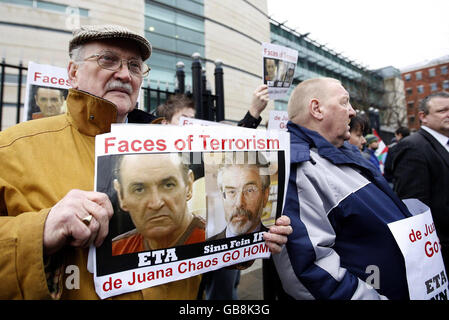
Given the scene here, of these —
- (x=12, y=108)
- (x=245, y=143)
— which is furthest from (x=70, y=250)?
(x=12, y=108)

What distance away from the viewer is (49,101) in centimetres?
210

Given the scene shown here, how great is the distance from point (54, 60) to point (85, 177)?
12.6m

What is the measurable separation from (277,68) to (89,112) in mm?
2047

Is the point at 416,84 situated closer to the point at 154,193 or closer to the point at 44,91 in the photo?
the point at 44,91

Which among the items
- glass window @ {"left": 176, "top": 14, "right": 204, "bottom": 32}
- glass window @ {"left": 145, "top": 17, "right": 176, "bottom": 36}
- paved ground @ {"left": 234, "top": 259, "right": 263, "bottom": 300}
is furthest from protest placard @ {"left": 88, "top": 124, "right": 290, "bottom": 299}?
glass window @ {"left": 176, "top": 14, "right": 204, "bottom": 32}

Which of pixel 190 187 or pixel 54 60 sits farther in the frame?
pixel 54 60

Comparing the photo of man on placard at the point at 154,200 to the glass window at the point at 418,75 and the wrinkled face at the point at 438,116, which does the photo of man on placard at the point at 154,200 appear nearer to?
the wrinkled face at the point at 438,116

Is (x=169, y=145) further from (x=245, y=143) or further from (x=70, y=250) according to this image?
(x=70, y=250)

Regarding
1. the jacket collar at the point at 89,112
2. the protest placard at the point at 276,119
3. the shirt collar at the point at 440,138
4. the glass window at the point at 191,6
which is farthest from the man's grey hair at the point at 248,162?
the glass window at the point at 191,6

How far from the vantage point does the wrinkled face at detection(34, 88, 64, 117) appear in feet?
6.78

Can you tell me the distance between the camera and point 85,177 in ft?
3.05

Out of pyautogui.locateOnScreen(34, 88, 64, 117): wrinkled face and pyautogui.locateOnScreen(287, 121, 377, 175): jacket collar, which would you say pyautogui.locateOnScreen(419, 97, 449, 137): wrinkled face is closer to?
pyautogui.locateOnScreen(287, 121, 377, 175): jacket collar

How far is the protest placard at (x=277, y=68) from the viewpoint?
2488mm
